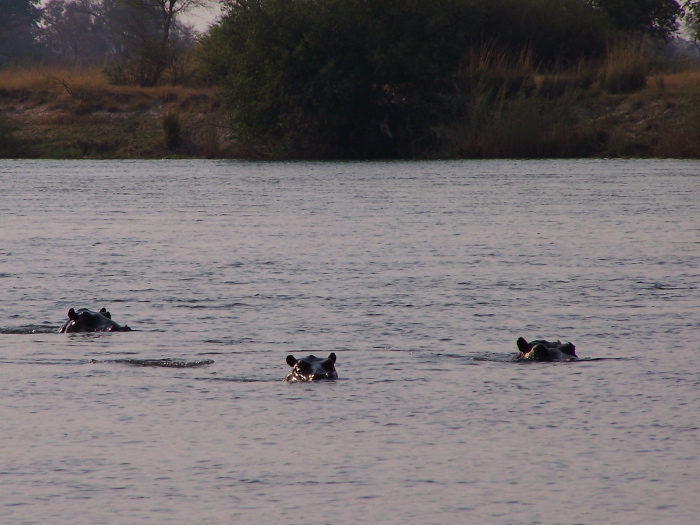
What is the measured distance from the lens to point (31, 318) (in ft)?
33.4

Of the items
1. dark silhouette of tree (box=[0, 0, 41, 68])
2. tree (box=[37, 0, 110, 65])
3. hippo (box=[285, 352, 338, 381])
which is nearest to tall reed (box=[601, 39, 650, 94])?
hippo (box=[285, 352, 338, 381])

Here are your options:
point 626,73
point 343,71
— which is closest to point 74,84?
point 343,71

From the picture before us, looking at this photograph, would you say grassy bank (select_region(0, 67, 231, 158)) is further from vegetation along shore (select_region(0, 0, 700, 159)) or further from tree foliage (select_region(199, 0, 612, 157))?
tree foliage (select_region(199, 0, 612, 157))

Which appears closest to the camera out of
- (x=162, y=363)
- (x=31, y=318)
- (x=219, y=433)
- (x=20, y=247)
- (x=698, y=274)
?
(x=219, y=433)

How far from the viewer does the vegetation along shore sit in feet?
123

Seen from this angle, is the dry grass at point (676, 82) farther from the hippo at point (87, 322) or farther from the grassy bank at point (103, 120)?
the hippo at point (87, 322)

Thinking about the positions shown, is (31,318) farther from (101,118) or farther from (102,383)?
(101,118)

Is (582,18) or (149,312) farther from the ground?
(582,18)

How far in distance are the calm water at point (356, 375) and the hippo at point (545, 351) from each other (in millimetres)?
111

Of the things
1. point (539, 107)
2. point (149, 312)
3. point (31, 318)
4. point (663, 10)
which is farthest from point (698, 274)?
point (663, 10)

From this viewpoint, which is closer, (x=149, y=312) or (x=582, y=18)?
(x=149, y=312)

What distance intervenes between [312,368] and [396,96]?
3339cm

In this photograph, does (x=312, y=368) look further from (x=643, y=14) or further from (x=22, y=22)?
(x=22, y=22)

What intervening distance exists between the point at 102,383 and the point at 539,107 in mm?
30629
